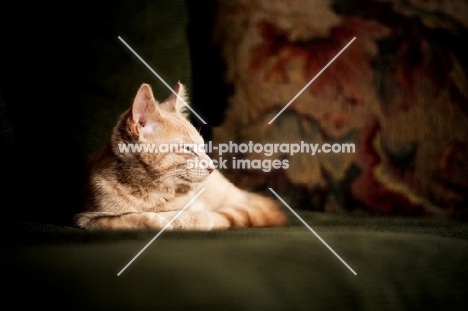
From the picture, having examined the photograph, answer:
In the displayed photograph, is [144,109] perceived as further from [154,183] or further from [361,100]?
[361,100]

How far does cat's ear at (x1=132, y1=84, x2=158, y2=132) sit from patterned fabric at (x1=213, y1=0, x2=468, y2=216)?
0.18 meters

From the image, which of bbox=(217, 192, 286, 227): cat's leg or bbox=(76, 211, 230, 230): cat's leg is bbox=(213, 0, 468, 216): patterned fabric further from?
bbox=(76, 211, 230, 230): cat's leg

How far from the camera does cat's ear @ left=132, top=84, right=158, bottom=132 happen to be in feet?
2.80

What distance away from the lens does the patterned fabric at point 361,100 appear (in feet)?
2.86

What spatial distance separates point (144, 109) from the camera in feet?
2.93

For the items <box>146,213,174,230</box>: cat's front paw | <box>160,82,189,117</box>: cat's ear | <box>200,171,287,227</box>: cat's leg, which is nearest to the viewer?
<box>146,213,174,230</box>: cat's front paw

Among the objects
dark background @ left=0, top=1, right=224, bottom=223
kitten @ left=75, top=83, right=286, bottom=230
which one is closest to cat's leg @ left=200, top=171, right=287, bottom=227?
kitten @ left=75, top=83, right=286, bottom=230

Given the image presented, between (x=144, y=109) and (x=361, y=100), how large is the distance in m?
0.45

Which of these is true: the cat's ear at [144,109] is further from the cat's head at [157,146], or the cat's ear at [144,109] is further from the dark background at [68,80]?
the dark background at [68,80]

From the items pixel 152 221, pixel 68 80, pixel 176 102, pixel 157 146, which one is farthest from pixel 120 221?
pixel 68 80

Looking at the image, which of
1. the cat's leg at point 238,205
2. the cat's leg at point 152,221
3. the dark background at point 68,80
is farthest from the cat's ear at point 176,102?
the cat's leg at point 152,221

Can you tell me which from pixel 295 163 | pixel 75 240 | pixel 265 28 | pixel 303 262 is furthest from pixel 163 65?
pixel 303 262

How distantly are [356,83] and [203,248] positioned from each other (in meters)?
0.51

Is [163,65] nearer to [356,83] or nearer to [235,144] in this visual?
[235,144]
